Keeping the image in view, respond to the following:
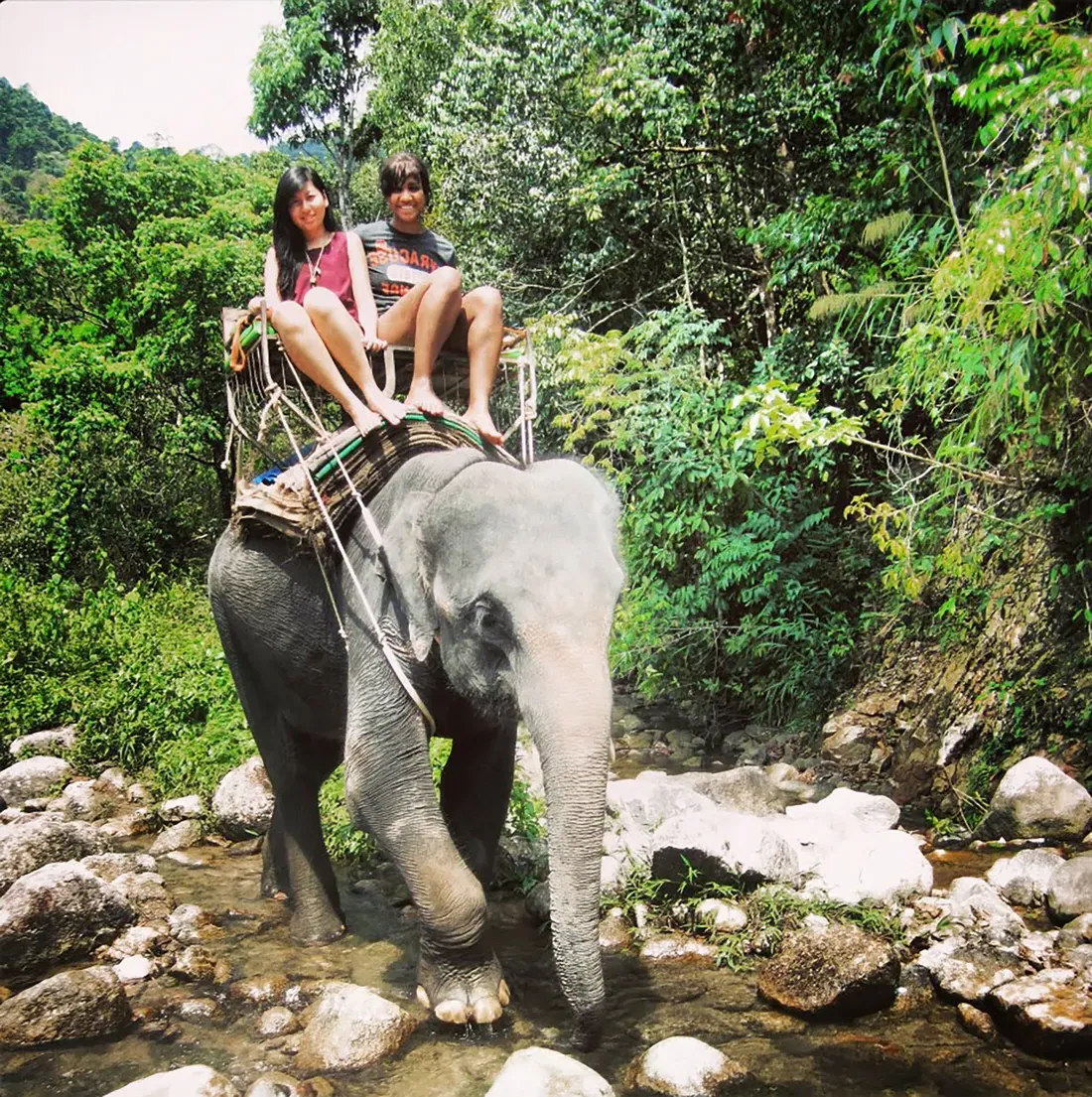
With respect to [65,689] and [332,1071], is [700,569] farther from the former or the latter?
[332,1071]

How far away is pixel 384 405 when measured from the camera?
3936mm

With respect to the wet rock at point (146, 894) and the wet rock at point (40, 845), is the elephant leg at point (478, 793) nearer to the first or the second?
the wet rock at point (146, 894)

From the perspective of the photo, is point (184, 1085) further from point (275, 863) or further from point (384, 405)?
point (384, 405)

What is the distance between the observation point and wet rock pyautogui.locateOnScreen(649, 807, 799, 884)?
4.47 metres

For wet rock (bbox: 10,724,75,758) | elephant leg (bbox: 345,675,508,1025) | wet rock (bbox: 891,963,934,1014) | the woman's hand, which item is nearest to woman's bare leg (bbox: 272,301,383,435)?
the woman's hand

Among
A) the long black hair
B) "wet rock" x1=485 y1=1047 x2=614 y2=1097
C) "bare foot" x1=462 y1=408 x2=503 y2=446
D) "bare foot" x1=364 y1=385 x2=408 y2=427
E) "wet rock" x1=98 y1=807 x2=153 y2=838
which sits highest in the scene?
the long black hair

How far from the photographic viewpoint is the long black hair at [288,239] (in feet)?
14.4

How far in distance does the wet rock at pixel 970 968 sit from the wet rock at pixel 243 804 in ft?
11.7

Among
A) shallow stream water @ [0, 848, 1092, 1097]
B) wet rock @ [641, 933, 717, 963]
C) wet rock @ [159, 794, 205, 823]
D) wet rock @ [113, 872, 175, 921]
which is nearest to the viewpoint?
shallow stream water @ [0, 848, 1092, 1097]

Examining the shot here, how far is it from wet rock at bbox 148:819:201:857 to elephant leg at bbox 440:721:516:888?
2.32 meters

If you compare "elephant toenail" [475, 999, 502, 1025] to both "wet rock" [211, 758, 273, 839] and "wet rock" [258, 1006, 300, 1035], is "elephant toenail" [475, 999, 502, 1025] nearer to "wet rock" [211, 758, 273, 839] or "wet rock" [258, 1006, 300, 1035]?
"wet rock" [258, 1006, 300, 1035]

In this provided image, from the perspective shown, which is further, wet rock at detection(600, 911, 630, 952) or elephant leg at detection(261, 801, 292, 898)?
elephant leg at detection(261, 801, 292, 898)

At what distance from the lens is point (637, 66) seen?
991cm

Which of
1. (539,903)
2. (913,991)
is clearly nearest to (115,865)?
(539,903)
